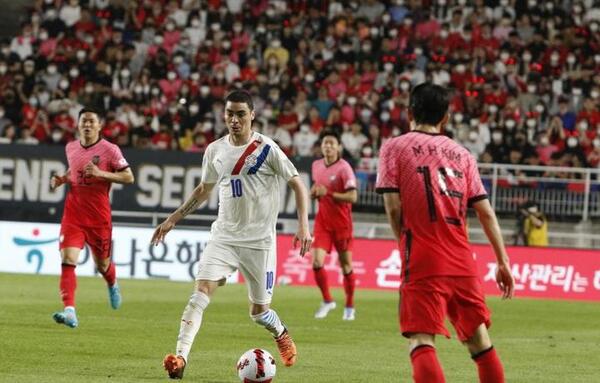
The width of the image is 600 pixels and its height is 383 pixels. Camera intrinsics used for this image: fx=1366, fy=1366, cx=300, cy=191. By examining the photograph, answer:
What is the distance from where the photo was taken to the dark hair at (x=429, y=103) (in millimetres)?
8695

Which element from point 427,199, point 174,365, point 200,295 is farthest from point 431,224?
point 200,295

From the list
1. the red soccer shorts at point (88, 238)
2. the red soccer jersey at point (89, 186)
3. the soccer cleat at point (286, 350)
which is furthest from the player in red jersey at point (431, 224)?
the red soccer shorts at point (88, 238)

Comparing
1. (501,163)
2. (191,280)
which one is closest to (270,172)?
(191,280)

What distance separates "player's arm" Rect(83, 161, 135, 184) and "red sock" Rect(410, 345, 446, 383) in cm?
852

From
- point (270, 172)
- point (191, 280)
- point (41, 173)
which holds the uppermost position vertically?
point (270, 172)

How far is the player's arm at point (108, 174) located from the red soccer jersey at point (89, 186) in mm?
159

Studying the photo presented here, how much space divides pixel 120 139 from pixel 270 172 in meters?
19.3

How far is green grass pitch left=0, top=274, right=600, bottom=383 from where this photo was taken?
41.6 ft

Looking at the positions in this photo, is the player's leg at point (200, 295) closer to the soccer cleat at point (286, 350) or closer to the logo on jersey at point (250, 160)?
the logo on jersey at point (250, 160)

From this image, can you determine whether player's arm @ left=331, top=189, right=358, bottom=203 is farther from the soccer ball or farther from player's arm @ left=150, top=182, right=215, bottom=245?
the soccer ball

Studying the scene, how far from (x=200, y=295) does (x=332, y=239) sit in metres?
8.78

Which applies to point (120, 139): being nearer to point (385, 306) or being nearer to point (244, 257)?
point (385, 306)

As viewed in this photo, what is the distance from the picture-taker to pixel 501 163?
31156mm

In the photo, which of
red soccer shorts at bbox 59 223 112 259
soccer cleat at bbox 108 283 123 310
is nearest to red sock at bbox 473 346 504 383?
red soccer shorts at bbox 59 223 112 259
